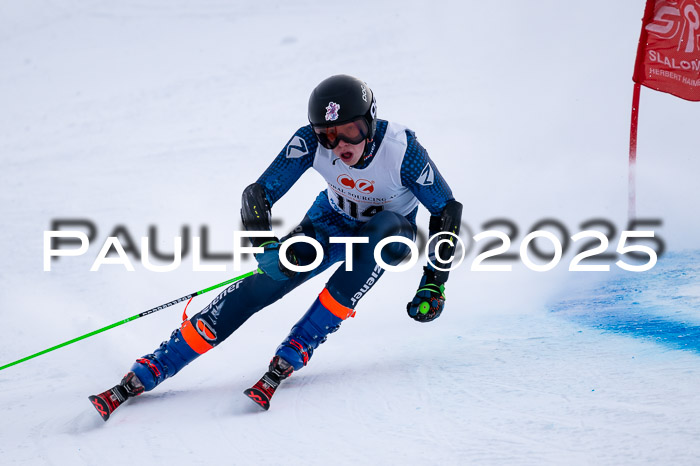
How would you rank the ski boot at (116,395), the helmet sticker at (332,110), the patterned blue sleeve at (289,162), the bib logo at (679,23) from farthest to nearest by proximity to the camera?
the bib logo at (679,23), the patterned blue sleeve at (289,162), the helmet sticker at (332,110), the ski boot at (116,395)

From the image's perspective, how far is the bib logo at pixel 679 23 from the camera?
16.0ft

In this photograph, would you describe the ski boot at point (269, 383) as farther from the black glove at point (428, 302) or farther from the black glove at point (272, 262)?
the black glove at point (428, 302)

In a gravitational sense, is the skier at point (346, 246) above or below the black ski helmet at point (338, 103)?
below

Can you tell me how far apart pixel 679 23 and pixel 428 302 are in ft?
11.5

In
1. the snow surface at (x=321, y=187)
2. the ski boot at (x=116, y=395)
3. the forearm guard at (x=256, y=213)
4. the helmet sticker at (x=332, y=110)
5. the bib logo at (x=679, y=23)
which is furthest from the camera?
the bib logo at (x=679, y=23)

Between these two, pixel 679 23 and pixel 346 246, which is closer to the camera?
pixel 346 246

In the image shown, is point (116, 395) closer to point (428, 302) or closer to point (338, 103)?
point (428, 302)

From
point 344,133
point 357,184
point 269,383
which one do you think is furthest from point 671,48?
point 269,383

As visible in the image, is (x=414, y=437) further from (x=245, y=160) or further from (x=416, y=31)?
(x=416, y=31)

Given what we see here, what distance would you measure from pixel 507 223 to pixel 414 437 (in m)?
3.77

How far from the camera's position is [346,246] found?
2.97m

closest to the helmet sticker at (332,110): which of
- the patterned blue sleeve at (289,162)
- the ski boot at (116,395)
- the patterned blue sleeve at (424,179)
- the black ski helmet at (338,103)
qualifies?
the black ski helmet at (338,103)

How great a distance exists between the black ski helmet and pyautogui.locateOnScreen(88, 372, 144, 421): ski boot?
4.22 ft

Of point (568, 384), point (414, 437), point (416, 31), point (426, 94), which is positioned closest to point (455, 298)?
point (568, 384)
